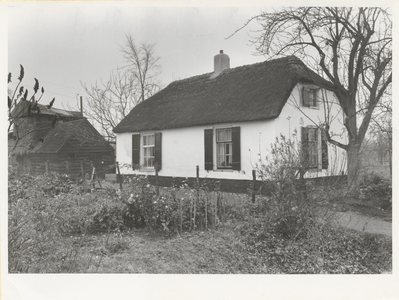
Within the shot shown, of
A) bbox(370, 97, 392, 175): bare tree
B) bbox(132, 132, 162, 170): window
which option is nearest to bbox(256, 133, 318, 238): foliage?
bbox(370, 97, 392, 175): bare tree

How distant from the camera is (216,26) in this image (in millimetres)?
4688

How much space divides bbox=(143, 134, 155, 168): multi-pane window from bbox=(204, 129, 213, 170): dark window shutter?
287cm

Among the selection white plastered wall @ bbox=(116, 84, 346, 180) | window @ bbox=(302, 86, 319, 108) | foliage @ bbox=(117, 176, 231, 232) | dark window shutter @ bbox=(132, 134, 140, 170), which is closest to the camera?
foliage @ bbox=(117, 176, 231, 232)

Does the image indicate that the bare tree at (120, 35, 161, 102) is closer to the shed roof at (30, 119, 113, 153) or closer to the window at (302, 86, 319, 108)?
the shed roof at (30, 119, 113, 153)

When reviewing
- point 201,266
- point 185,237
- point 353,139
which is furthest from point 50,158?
point 353,139

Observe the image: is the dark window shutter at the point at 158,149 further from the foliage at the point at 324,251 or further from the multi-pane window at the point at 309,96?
the foliage at the point at 324,251

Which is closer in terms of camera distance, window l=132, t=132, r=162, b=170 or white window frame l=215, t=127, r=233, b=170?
white window frame l=215, t=127, r=233, b=170

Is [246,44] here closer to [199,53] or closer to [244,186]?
[199,53]

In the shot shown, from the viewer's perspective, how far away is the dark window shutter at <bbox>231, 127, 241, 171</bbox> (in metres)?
9.16

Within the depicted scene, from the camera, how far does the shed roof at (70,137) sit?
10609mm

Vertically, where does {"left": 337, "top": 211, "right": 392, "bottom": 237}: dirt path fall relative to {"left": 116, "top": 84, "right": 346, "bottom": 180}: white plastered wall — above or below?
below

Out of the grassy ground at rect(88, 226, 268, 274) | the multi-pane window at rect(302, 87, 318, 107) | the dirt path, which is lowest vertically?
the grassy ground at rect(88, 226, 268, 274)

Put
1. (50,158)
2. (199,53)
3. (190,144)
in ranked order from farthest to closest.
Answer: (50,158)
(190,144)
(199,53)
